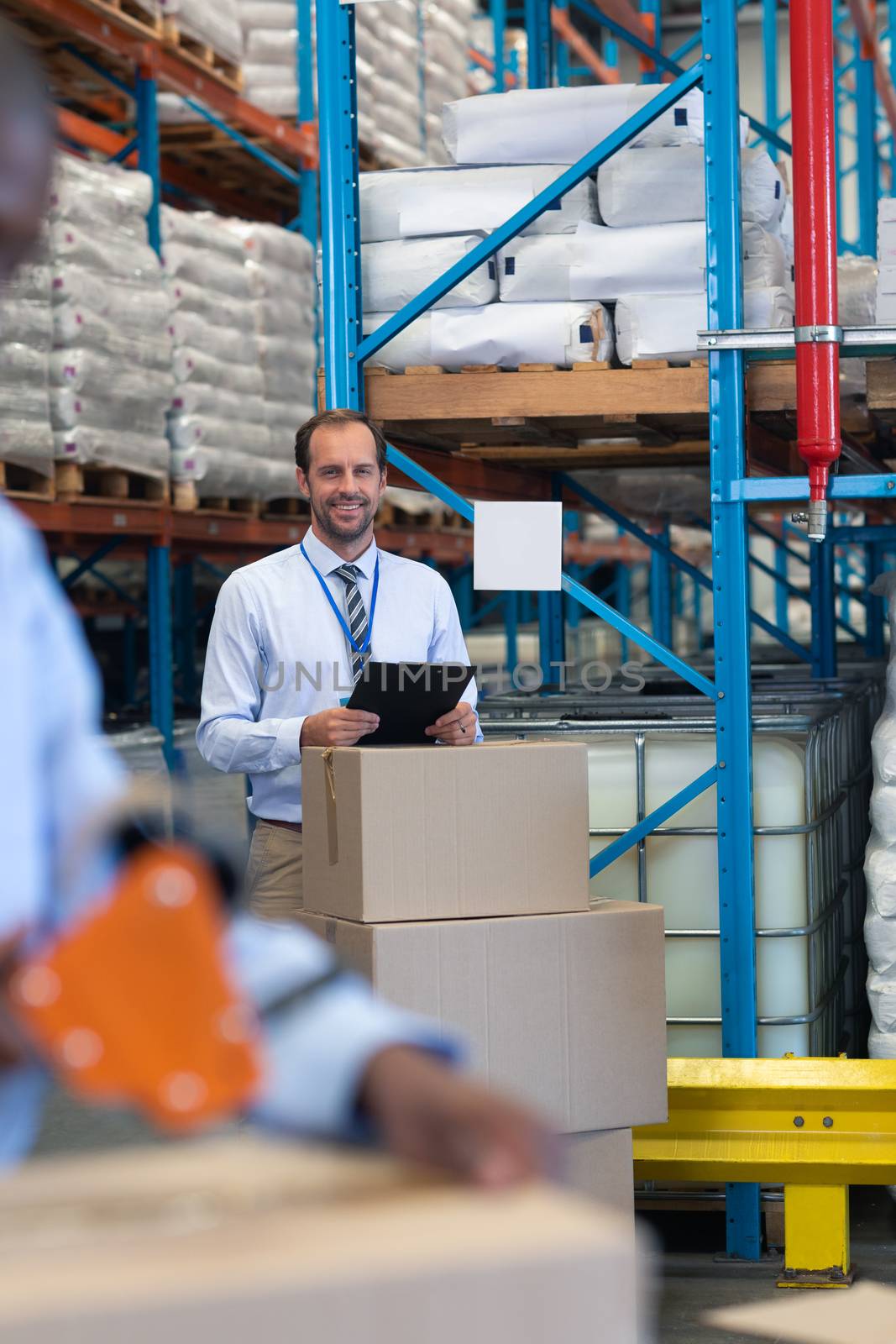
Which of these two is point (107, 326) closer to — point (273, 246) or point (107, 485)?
point (107, 485)

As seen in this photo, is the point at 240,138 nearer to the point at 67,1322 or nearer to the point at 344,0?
the point at 344,0

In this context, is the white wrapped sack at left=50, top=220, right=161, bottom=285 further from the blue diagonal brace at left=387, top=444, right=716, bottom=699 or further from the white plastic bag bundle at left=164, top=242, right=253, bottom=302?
the blue diagonal brace at left=387, top=444, right=716, bottom=699

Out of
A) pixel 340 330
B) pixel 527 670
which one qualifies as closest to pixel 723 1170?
pixel 340 330

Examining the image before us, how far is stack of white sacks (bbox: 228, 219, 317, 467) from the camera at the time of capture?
9023 mm

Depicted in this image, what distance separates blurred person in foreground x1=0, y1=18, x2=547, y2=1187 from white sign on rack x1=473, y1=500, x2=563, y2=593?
10.4 feet

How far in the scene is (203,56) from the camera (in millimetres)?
8820

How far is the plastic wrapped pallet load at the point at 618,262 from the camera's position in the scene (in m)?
4.50

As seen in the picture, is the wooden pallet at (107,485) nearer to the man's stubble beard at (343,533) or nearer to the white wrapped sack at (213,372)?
the white wrapped sack at (213,372)

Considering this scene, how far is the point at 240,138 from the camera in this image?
31.7 ft

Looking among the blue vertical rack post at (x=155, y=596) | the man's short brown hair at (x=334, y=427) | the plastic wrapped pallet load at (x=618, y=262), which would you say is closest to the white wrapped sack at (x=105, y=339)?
the blue vertical rack post at (x=155, y=596)

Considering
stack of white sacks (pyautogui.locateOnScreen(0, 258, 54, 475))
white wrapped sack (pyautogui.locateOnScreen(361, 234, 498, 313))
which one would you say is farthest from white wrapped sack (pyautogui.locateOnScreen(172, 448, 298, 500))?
A: white wrapped sack (pyautogui.locateOnScreen(361, 234, 498, 313))

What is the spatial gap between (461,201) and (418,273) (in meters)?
0.26

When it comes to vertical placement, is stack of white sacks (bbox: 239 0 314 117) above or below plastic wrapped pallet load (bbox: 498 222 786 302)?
above

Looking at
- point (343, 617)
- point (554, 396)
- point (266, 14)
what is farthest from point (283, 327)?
point (343, 617)
